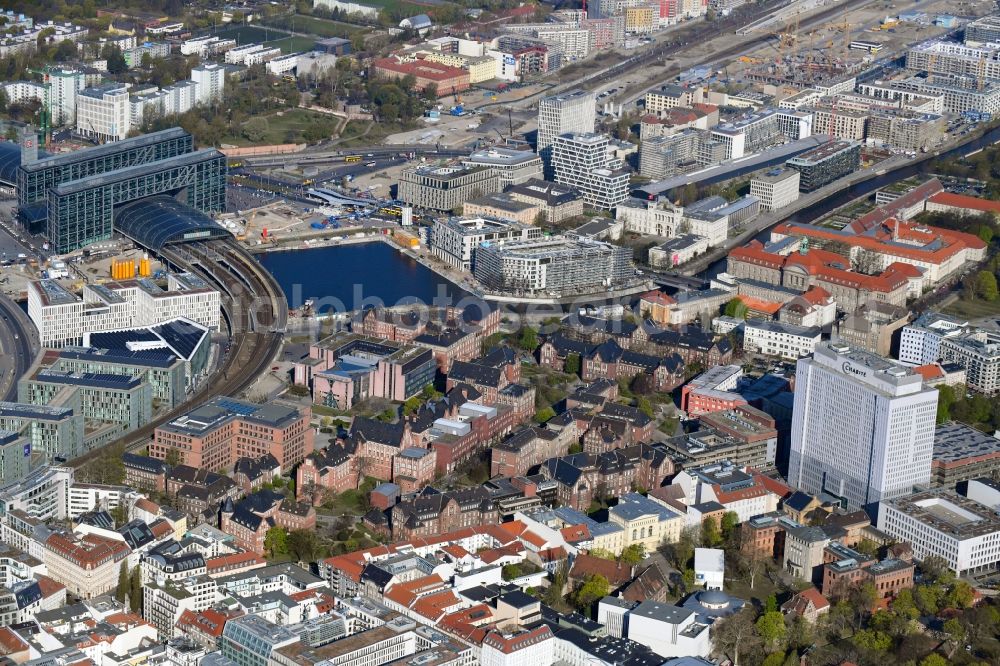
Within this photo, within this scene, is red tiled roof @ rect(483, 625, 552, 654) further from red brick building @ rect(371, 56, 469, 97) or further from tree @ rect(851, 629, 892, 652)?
red brick building @ rect(371, 56, 469, 97)

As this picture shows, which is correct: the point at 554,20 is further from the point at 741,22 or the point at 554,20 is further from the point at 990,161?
the point at 990,161

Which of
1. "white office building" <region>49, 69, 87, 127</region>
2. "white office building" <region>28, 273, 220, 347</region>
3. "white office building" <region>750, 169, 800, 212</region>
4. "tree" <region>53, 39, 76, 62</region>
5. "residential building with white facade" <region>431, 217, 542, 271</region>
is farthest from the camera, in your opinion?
"tree" <region>53, 39, 76, 62</region>

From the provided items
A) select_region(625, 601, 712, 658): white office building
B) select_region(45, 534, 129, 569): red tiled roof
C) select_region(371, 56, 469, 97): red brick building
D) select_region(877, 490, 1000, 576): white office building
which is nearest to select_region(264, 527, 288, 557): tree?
select_region(45, 534, 129, 569): red tiled roof

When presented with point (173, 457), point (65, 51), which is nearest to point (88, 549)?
point (173, 457)

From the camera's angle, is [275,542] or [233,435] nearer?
[275,542]

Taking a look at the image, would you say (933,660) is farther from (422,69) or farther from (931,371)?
(422,69)

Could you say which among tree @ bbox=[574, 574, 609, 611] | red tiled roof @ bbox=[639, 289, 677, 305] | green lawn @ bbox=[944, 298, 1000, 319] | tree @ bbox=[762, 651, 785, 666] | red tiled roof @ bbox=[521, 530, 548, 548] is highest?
red tiled roof @ bbox=[639, 289, 677, 305]

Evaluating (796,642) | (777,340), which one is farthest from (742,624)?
(777,340)
